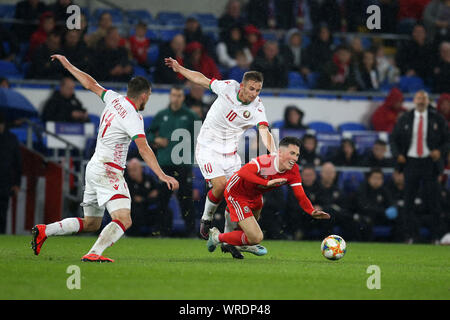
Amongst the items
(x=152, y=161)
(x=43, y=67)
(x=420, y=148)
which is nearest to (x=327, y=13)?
(x=420, y=148)

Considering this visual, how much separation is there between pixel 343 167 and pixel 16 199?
6267 millimetres

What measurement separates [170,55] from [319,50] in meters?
3.66

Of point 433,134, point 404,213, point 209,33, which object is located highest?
point 209,33

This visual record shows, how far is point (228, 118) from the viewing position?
10.7 m

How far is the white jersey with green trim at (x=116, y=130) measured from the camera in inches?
340

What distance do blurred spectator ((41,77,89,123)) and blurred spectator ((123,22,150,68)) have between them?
7.65 feet

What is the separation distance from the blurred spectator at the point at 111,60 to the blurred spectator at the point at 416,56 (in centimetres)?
688

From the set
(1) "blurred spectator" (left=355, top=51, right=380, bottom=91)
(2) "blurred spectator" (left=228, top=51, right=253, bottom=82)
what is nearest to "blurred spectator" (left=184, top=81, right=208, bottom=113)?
(2) "blurred spectator" (left=228, top=51, right=253, bottom=82)

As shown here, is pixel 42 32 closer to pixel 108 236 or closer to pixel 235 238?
pixel 235 238

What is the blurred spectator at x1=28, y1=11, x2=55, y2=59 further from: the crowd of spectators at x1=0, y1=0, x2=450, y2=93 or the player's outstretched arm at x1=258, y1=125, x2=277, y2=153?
the player's outstretched arm at x1=258, y1=125, x2=277, y2=153
